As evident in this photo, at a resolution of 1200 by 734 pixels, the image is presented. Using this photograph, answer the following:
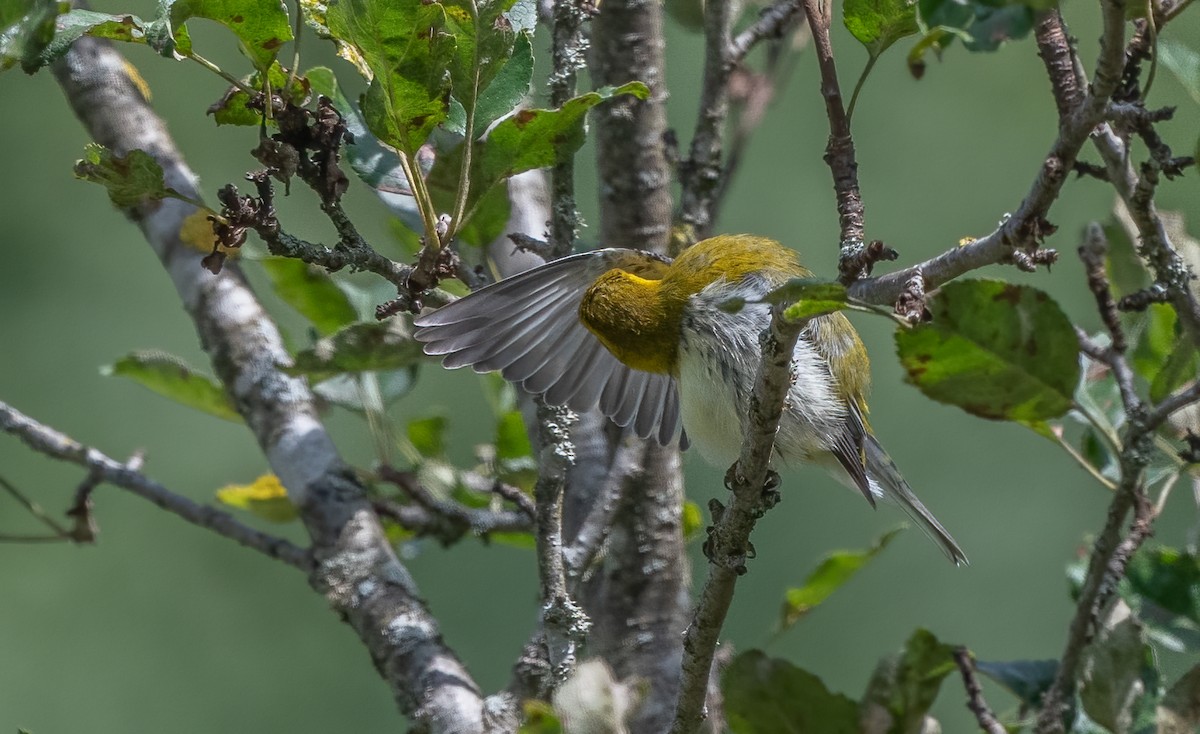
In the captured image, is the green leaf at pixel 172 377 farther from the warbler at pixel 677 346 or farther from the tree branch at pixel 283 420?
the warbler at pixel 677 346

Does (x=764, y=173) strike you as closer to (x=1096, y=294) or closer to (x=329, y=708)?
(x=329, y=708)

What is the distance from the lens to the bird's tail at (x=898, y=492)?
217 cm

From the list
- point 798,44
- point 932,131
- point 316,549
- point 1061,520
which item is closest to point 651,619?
→ point 316,549

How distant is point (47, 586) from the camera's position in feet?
18.9

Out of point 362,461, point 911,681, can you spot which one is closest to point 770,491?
point 911,681

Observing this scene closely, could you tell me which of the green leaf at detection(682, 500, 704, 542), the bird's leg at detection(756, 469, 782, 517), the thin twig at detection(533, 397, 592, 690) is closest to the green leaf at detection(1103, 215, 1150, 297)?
the green leaf at detection(682, 500, 704, 542)

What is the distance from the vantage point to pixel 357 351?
1.91 metres

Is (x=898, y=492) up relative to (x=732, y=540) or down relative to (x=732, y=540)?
up

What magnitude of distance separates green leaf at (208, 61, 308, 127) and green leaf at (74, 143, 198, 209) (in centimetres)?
9

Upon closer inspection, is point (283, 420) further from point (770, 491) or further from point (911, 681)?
point (911, 681)

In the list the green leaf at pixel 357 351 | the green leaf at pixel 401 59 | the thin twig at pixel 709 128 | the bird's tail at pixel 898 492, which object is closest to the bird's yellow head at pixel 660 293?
the thin twig at pixel 709 128

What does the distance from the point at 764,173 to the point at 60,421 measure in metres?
3.80

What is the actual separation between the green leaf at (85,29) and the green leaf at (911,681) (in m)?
1.29

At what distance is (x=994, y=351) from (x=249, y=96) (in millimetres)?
994
